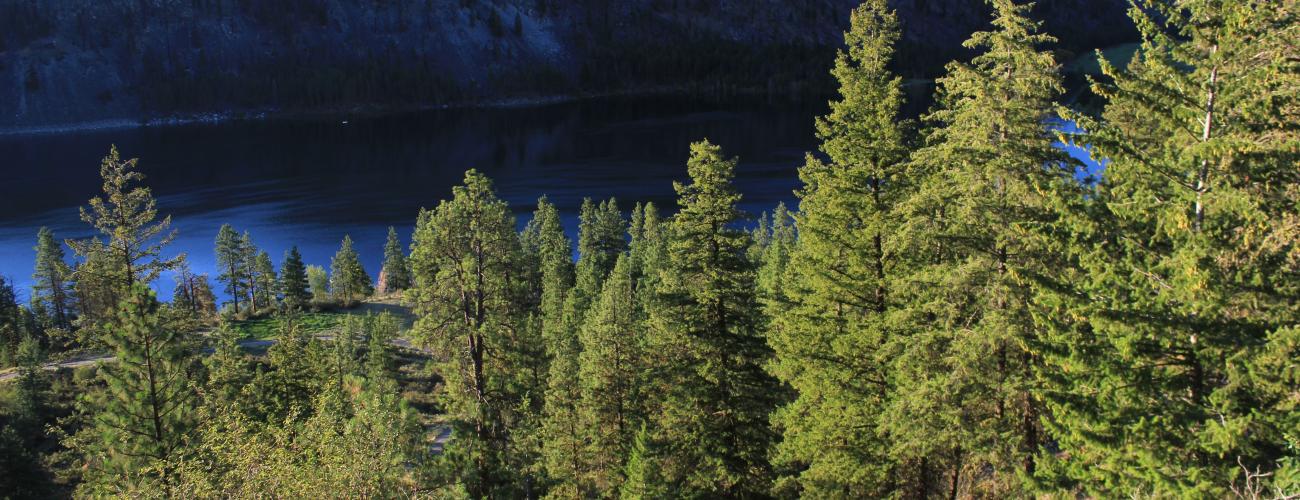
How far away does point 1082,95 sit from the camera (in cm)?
12338

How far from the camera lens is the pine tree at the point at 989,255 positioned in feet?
44.1

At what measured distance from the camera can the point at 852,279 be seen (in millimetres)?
19234

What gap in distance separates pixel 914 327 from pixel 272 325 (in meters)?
66.8

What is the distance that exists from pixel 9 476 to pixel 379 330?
19.8 m

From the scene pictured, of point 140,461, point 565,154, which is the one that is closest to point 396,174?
point 565,154

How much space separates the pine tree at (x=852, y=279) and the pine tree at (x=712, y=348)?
1.51m

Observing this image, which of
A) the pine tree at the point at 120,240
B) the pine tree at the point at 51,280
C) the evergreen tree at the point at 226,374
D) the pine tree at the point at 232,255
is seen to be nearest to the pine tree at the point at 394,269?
the pine tree at the point at 232,255

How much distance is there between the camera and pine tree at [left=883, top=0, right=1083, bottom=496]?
13438mm

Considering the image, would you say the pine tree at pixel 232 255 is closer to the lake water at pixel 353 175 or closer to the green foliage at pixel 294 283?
the green foliage at pixel 294 283

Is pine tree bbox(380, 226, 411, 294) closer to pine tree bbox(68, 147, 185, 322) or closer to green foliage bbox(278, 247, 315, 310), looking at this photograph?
green foliage bbox(278, 247, 315, 310)

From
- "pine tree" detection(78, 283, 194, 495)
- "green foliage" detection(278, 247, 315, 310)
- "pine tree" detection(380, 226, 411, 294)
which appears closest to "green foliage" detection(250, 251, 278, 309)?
"green foliage" detection(278, 247, 315, 310)

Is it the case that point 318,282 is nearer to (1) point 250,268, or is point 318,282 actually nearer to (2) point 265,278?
(2) point 265,278

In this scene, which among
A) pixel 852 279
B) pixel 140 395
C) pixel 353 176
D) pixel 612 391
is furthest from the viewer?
pixel 353 176

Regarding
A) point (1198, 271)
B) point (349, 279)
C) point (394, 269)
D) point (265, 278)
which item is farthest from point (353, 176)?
point (1198, 271)
